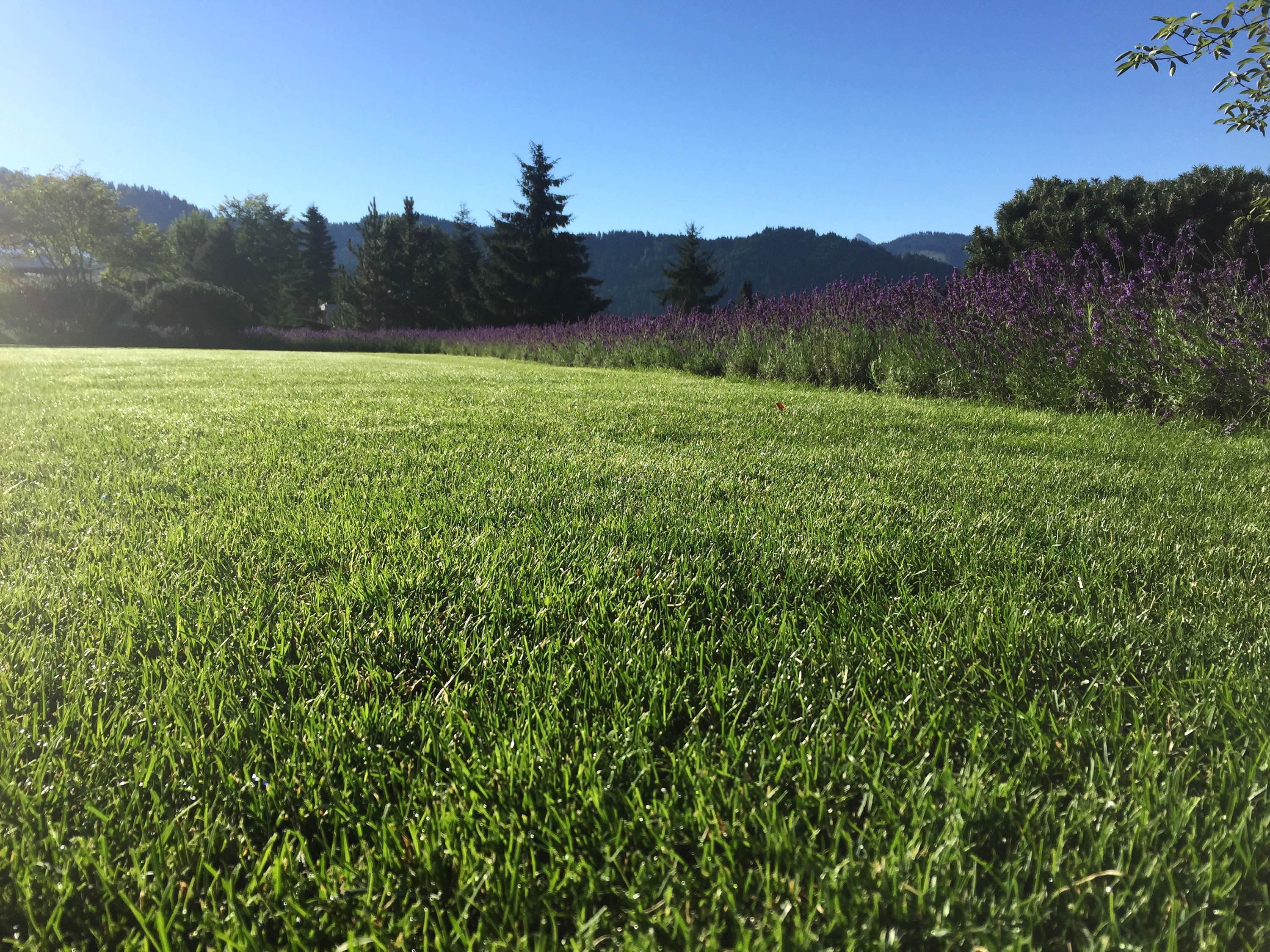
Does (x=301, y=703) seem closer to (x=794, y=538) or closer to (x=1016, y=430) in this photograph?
(x=794, y=538)

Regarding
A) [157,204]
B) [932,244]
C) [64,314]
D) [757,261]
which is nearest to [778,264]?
[757,261]

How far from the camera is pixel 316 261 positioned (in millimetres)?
51531

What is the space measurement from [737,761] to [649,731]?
18cm

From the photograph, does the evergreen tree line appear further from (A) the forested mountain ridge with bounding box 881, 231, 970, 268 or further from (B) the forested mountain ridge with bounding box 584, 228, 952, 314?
(A) the forested mountain ridge with bounding box 881, 231, 970, 268

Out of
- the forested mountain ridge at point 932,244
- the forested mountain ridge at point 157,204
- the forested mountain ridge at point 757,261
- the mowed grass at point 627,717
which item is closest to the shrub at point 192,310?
the mowed grass at point 627,717

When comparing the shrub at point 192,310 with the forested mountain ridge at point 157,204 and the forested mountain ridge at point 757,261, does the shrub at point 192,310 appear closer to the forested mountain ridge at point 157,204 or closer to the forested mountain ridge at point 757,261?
the forested mountain ridge at point 757,261

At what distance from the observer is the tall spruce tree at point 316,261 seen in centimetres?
5112

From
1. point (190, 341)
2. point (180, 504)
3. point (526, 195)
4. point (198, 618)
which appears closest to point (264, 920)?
point (198, 618)

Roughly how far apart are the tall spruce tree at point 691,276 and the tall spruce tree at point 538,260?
5128 millimetres

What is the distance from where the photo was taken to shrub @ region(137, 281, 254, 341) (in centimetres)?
2953

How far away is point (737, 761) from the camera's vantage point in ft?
3.57

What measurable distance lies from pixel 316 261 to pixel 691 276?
32670mm

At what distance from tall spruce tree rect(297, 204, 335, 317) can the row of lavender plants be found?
50.9m

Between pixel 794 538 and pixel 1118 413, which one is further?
pixel 1118 413
